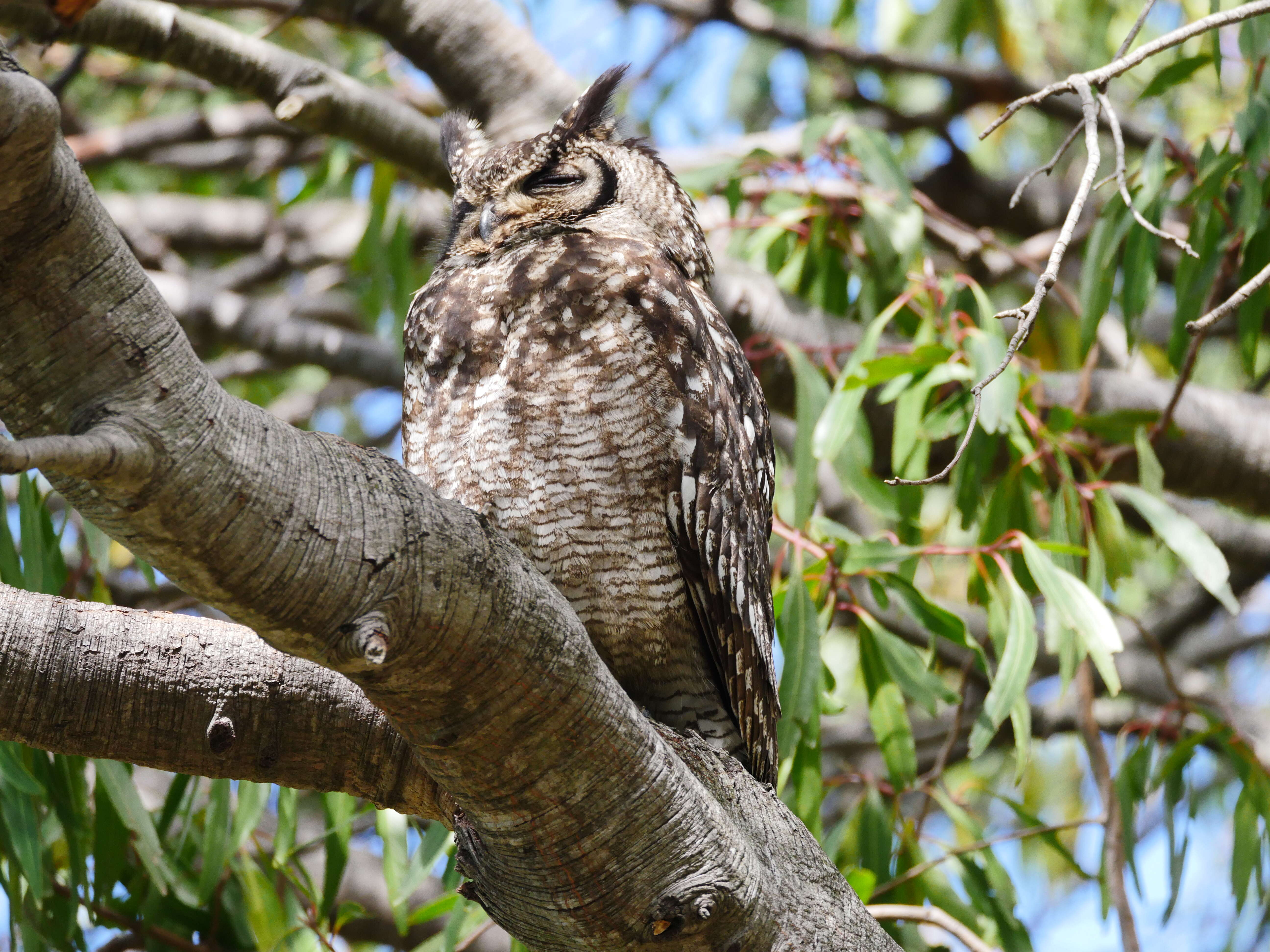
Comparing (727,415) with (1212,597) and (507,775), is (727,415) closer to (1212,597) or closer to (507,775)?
(507,775)

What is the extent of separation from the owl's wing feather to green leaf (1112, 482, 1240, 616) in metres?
0.96

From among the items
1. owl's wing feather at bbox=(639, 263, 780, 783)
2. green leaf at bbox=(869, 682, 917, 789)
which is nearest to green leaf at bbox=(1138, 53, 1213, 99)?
Answer: owl's wing feather at bbox=(639, 263, 780, 783)

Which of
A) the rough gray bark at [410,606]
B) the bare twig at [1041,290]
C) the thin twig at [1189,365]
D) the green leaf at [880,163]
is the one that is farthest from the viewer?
the green leaf at [880,163]

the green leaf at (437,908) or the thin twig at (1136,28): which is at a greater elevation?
the thin twig at (1136,28)

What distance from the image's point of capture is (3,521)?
2.38 metres

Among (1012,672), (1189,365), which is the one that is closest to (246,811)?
(1012,672)

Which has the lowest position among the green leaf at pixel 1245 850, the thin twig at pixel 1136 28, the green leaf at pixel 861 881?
the green leaf at pixel 861 881

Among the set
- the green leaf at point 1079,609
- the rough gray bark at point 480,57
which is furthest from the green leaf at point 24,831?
the rough gray bark at point 480,57

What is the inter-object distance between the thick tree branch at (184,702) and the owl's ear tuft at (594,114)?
49.1 inches

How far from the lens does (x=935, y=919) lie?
2.33 meters

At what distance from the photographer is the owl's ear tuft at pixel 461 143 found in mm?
2680

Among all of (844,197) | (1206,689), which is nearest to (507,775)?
(844,197)

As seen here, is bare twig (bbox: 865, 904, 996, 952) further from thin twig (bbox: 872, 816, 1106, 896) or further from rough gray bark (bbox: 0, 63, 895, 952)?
rough gray bark (bbox: 0, 63, 895, 952)

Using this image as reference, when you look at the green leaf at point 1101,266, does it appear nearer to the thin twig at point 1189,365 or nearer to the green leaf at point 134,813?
the thin twig at point 1189,365
